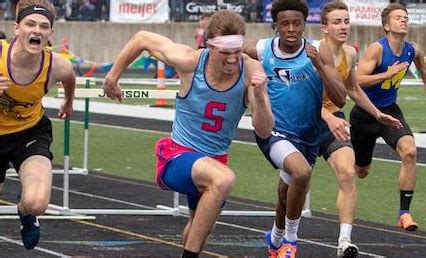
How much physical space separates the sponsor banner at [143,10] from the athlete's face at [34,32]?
34.7 m

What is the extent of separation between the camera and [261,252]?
11.9 metres

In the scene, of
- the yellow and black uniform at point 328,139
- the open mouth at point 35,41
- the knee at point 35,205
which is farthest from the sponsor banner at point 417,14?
the knee at point 35,205

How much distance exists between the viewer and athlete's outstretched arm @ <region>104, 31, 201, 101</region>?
10117 millimetres

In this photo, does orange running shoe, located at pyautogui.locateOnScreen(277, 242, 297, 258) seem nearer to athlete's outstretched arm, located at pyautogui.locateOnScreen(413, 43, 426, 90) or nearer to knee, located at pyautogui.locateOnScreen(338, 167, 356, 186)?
knee, located at pyautogui.locateOnScreen(338, 167, 356, 186)

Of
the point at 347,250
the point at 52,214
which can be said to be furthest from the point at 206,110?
the point at 52,214

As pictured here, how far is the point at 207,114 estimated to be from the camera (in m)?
10.1

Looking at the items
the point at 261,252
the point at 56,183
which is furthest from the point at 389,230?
the point at 56,183

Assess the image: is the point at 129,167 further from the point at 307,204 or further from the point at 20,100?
the point at 20,100

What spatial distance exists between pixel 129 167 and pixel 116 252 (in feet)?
25.6

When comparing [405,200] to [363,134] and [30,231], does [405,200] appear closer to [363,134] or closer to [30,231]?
[363,134]

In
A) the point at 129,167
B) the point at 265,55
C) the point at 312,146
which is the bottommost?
the point at 129,167

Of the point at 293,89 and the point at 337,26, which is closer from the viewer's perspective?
the point at 293,89

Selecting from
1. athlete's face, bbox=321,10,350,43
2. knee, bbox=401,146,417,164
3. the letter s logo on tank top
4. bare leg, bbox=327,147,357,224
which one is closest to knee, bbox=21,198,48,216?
the letter s logo on tank top

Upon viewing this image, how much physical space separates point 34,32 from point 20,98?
494mm
